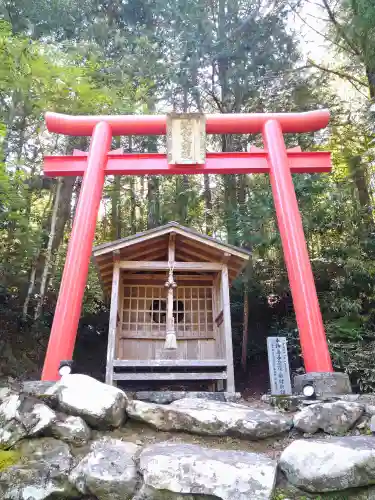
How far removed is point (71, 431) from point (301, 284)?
3.71 m

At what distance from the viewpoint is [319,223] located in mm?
10602

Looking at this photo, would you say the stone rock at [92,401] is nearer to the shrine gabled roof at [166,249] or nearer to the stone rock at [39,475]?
the stone rock at [39,475]

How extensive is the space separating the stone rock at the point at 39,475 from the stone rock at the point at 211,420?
2.72 ft

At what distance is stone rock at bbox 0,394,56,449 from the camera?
366 cm

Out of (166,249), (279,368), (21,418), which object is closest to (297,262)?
(279,368)

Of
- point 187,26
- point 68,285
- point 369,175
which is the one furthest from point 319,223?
point 187,26

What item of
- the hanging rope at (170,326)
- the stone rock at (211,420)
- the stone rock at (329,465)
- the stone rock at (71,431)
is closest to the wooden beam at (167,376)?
the hanging rope at (170,326)

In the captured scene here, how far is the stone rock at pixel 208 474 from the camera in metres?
3.14

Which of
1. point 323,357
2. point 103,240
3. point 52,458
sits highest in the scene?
point 103,240

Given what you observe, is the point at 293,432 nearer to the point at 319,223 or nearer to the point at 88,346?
the point at 319,223

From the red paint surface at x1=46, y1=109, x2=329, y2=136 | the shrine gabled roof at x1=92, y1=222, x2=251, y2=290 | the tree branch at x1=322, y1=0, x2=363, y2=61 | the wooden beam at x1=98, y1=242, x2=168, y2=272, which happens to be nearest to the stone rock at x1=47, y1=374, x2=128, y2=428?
the shrine gabled roof at x1=92, y1=222, x2=251, y2=290

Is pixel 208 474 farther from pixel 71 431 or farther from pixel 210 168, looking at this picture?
pixel 210 168

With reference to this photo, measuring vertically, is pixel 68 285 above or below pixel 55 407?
above

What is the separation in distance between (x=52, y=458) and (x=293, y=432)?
2360mm
